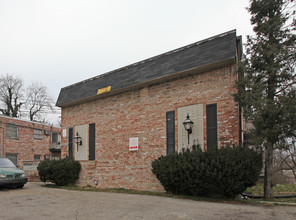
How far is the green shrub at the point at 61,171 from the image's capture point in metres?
14.0

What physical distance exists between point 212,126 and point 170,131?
1.85m

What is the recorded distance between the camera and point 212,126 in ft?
32.9

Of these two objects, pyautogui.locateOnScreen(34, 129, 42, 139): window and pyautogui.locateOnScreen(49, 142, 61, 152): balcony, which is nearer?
pyautogui.locateOnScreen(34, 129, 42, 139): window

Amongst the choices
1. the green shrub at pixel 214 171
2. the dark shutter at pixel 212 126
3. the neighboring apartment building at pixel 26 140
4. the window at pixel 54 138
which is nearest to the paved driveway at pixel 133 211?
the green shrub at pixel 214 171

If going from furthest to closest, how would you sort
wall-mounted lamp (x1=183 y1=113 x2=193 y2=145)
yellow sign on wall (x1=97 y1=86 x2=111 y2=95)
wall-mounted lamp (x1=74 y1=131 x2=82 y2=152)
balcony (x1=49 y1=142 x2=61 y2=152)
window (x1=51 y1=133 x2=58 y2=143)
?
window (x1=51 y1=133 x2=58 y2=143), balcony (x1=49 y1=142 x2=61 y2=152), wall-mounted lamp (x1=74 y1=131 x2=82 y2=152), yellow sign on wall (x1=97 y1=86 x2=111 y2=95), wall-mounted lamp (x1=183 y1=113 x2=193 y2=145)

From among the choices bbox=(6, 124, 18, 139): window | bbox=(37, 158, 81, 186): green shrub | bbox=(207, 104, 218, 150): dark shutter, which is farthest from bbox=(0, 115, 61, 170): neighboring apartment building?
bbox=(207, 104, 218, 150): dark shutter

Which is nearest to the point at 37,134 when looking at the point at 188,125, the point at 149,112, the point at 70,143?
the point at 70,143

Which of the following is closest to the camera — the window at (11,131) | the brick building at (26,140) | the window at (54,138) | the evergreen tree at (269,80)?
the evergreen tree at (269,80)

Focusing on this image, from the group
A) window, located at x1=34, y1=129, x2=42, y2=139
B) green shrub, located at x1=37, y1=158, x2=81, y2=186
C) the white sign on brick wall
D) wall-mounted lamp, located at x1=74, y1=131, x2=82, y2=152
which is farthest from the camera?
window, located at x1=34, y1=129, x2=42, y2=139

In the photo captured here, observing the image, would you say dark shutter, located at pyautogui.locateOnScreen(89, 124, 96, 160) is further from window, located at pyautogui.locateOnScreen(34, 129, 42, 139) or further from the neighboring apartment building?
window, located at pyautogui.locateOnScreen(34, 129, 42, 139)

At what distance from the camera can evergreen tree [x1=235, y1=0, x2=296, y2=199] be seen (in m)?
8.09

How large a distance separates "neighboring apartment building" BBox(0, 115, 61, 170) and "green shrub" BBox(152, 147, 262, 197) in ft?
55.9

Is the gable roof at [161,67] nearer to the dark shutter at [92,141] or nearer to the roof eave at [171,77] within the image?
the roof eave at [171,77]

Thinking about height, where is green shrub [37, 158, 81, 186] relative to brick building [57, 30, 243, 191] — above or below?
below
